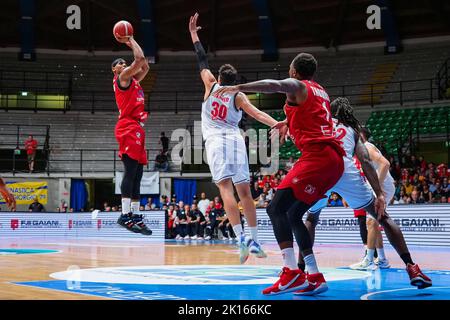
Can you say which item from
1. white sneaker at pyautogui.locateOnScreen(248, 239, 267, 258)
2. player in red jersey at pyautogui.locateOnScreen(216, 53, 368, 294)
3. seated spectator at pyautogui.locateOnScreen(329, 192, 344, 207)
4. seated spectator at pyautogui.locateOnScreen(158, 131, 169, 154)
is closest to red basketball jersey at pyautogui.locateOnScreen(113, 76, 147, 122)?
white sneaker at pyautogui.locateOnScreen(248, 239, 267, 258)

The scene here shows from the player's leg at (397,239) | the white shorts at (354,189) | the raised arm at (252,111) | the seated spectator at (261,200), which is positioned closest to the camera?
the player's leg at (397,239)

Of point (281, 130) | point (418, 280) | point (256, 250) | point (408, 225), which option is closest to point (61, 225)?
point (408, 225)

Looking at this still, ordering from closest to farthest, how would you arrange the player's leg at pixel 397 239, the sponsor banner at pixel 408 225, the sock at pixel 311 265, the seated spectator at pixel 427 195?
the sock at pixel 311 265 → the player's leg at pixel 397 239 → the sponsor banner at pixel 408 225 → the seated spectator at pixel 427 195

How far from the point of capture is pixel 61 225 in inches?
901

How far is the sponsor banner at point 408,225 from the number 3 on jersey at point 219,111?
8.86 meters

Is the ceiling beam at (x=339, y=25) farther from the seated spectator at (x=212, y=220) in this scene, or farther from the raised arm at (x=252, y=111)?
the raised arm at (x=252, y=111)

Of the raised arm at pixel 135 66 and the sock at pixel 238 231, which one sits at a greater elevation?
the raised arm at pixel 135 66

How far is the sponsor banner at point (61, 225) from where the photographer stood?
21.9 metres

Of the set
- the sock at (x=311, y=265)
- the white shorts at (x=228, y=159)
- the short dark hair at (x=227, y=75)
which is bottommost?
the sock at (x=311, y=265)

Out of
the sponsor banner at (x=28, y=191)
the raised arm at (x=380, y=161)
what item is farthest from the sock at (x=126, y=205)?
the sponsor banner at (x=28, y=191)

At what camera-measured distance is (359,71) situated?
28594mm

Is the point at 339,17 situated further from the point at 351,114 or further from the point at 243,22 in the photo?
the point at 351,114

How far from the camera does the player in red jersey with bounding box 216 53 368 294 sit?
17.5 feet

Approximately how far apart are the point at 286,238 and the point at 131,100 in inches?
115
